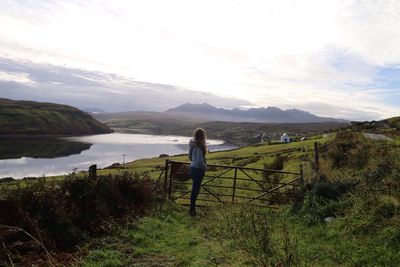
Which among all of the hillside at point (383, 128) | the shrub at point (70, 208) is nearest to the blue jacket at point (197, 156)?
the shrub at point (70, 208)

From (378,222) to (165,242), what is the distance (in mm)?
5091

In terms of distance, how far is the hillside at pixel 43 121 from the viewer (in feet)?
443

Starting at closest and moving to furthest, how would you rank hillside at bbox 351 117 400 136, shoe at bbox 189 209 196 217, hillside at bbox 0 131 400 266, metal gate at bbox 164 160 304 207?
hillside at bbox 0 131 400 266
shoe at bbox 189 209 196 217
metal gate at bbox 164 160 304 207
hillside at bbox 351 117 400 136

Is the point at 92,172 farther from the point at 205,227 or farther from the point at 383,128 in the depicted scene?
the point at 383,128

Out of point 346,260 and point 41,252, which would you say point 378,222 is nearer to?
point 346,260

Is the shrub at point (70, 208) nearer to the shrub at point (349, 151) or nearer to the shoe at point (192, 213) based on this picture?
the shoe at point (192, 213)

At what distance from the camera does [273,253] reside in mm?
6738

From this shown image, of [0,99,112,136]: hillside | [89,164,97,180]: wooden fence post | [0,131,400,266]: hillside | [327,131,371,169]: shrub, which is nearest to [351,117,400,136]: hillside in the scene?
[327,131,371,169]: shrub

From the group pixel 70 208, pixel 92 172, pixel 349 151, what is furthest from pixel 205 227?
pixel 349 151

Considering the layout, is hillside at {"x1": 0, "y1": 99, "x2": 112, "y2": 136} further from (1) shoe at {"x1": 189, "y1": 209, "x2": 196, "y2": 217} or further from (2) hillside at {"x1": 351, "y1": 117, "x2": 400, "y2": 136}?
(1) shoe at {"x1": 189, "y1": 209, "x2": 196, "y2": 217}

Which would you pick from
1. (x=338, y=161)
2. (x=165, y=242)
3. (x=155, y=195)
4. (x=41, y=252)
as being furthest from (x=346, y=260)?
(x=338, y=161)

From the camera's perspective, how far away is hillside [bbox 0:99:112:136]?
134875mm

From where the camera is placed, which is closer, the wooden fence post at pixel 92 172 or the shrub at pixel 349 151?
the wooden fence post at pixel 92 172

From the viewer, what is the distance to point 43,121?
503 ft
